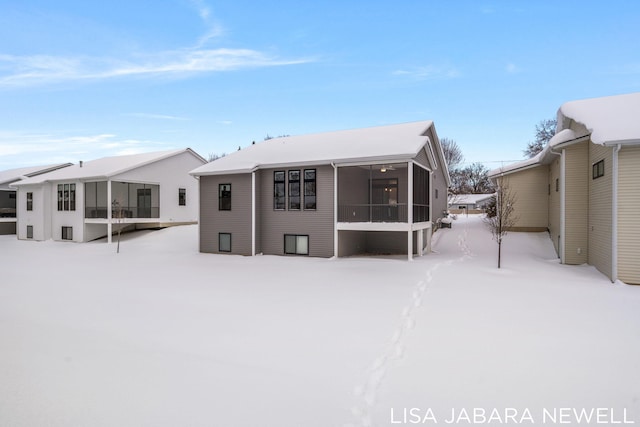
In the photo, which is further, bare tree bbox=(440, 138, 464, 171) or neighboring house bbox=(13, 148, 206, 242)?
bare tree bbox=(440, 138, 464, 171)

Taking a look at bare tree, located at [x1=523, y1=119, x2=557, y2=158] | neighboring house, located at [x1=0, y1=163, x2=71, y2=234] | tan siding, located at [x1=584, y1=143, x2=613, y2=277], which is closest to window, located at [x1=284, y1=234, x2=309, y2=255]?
tan siding, located at [x1=584, y1=143, x2=613, y2=277]

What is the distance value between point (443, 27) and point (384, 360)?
17.7 meters

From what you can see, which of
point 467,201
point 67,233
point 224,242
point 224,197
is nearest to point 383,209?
point 224,197

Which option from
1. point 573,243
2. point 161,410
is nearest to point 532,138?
point 573,243

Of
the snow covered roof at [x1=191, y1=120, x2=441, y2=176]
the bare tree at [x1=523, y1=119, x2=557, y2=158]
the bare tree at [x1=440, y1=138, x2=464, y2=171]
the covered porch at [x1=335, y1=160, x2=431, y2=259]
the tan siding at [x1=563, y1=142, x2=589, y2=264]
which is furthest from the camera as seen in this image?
the bare tree at [x1=440, y1=138, x2=464, y2=171]

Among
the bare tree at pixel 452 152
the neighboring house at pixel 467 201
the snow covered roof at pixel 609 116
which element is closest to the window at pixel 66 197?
the snow covered roof at pixel 609 116

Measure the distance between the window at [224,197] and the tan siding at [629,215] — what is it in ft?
51.1

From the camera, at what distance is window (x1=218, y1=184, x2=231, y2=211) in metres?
18.5

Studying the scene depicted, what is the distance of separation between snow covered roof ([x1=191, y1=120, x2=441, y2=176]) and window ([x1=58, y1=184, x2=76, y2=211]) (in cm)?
1251

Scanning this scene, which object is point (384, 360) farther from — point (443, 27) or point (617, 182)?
point (443, 27)

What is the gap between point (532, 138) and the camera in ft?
132

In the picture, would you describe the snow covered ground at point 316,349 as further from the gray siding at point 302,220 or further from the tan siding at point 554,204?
the tan siding at point 554,204

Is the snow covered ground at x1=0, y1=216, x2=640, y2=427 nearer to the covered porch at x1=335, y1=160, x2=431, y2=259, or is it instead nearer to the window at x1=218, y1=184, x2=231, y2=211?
the covered porch at x1=335, y1=160, x2=431, y2=259

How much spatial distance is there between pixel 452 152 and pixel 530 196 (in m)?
27.2
